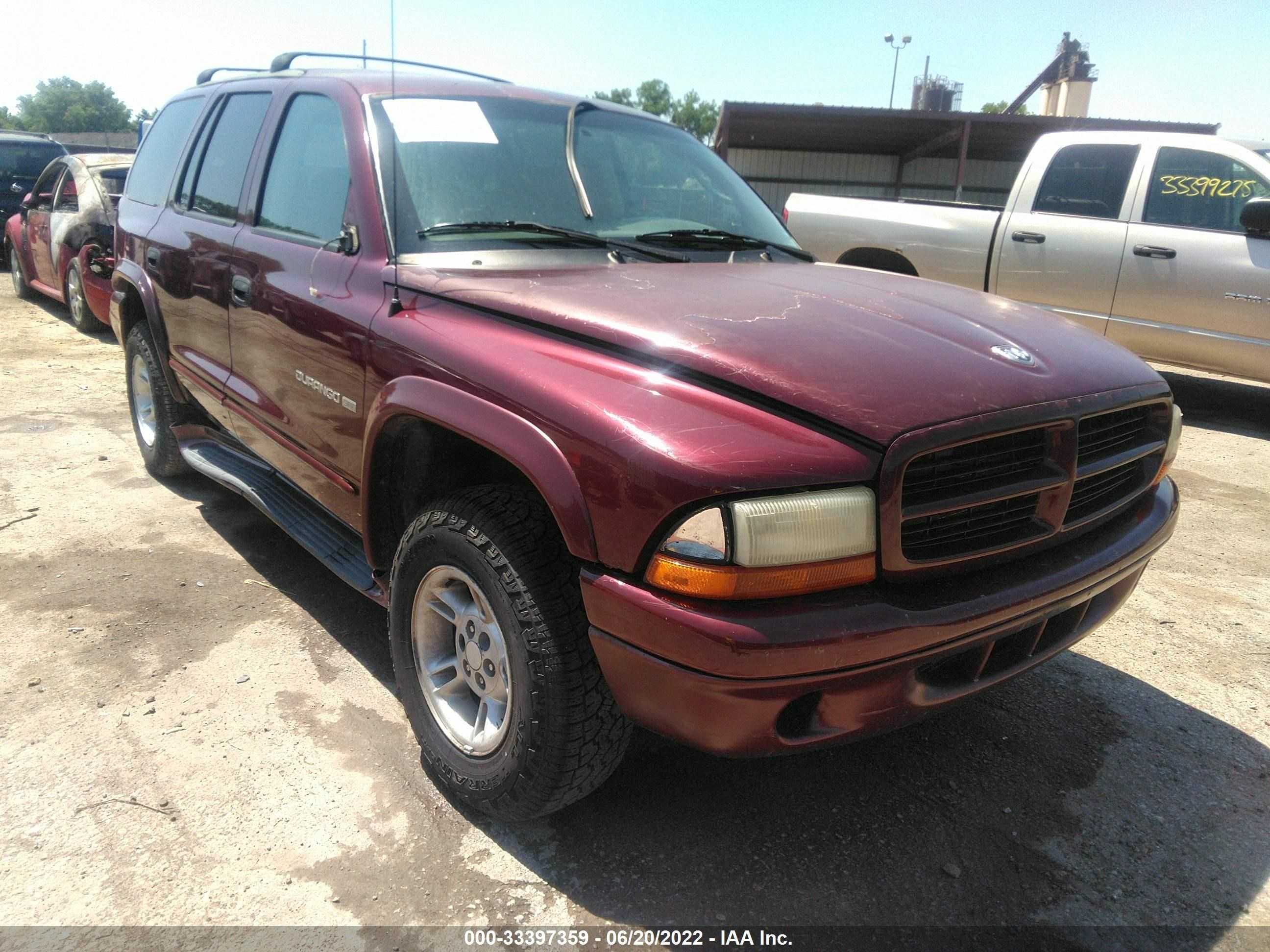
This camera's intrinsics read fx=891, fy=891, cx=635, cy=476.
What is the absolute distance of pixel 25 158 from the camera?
12.8 m

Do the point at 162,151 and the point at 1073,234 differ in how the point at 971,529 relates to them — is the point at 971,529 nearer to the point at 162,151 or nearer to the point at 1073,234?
the point at 162,151

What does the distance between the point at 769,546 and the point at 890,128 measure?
65.4 ft

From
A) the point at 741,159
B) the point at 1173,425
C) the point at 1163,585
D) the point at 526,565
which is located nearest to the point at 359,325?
the point at 526,565

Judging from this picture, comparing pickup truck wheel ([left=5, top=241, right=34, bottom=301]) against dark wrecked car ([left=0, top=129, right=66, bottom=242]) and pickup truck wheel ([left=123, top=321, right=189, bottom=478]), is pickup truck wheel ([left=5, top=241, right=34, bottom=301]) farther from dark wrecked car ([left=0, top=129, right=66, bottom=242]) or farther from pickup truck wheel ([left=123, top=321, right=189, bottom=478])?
pickup truck wheel ([left=123, top=321, right=189, bottom=478])

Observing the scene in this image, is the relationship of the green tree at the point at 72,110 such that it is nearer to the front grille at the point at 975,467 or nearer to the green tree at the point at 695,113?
the green tree at the point at 695,113

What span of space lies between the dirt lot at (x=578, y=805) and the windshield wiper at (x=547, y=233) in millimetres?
1487

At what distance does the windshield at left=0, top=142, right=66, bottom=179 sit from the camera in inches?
496

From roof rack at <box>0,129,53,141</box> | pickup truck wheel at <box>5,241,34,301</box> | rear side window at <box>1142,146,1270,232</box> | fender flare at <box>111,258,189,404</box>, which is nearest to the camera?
fender flare at <box>111,258,189,404</box>

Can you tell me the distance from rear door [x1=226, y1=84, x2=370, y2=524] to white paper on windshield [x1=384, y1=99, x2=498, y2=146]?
0.44 feet

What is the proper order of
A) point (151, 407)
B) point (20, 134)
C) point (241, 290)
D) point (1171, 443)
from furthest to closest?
point (20, 134) → point (151, 407) → point (241, 290) → point (1171, 443)

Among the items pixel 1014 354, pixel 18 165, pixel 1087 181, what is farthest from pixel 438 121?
pixel 18 165

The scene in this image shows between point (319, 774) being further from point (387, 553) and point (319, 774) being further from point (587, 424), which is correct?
point (587, 424)

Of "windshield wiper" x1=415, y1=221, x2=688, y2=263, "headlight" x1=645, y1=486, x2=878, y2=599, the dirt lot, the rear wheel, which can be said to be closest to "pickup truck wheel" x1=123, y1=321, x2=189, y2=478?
the dirt lot

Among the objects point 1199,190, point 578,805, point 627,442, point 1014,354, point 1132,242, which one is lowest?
point 578,805
